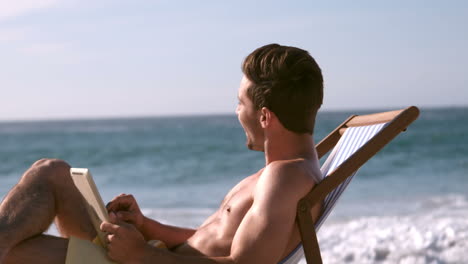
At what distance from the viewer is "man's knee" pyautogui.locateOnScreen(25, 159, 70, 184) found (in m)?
2.73

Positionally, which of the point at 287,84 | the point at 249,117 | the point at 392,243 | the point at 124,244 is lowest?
the point at 392,243

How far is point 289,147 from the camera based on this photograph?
2.63 metres

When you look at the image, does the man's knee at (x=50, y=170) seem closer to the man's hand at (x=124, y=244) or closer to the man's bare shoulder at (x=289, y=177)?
the man's hand at (x=124, y=244)

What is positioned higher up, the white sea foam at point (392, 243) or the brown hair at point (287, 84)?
the brown hair at point (287, 84)

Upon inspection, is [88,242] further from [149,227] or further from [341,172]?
[341,172]

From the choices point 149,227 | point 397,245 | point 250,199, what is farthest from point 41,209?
point 397,245

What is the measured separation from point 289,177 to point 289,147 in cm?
18

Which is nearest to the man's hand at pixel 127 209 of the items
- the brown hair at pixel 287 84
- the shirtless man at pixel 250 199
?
the shirtless man at pixel 250 199

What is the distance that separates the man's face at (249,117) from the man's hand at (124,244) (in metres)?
0.56

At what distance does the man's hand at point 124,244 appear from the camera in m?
2.46

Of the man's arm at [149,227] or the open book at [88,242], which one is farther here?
the man's arm at [149,227]

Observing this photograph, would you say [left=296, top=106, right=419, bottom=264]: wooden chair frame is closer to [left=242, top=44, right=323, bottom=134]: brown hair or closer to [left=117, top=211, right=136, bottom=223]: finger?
[left=242, top=44, right=323, bottom=134]: brown hair

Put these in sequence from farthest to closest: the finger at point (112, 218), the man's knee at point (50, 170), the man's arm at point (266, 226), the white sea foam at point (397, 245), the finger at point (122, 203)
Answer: the white sea foam at point (397, 245), the finger at point (122, 203), the man's knee at point (50, 170), the finger at point (112, 218), the man's arm at point (266, 226)

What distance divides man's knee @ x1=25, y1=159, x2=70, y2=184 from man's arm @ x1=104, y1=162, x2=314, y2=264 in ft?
1.23
